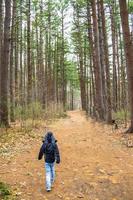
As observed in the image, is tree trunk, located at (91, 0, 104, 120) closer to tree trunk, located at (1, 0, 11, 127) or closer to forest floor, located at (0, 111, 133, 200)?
tree trunk, located at (1, 0, 11, 127)

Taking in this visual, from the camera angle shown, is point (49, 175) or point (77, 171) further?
point (77, 171)

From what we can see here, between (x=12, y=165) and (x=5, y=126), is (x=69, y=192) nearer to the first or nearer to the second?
(x=12, y=165)

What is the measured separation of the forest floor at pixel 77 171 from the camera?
8641 millimetres

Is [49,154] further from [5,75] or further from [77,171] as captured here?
[5,75]

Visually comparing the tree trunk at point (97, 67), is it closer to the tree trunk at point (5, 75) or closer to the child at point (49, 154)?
the tree trunk at point (5, 75)

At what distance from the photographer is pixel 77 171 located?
10.6m

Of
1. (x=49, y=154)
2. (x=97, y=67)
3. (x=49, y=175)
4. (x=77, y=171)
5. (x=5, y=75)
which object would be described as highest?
(x=97, y=67)

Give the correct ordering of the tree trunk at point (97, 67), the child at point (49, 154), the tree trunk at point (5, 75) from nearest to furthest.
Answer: the child at point (49, 154), the tree trunk at point (5, 75), the tree trunk at point (97, 67)

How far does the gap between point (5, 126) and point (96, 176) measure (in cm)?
870

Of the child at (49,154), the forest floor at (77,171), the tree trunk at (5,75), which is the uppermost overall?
the tree trunk at (5,75)

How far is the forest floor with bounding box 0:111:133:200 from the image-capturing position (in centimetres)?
864

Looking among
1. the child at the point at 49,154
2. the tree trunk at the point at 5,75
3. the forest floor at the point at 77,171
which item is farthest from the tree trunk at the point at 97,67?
the child at the point at 49,154

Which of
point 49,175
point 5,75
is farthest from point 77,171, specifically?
point 5,75

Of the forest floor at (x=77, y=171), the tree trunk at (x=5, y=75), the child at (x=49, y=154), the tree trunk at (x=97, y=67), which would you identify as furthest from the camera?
the tree trunk at (x=97, y=67)
